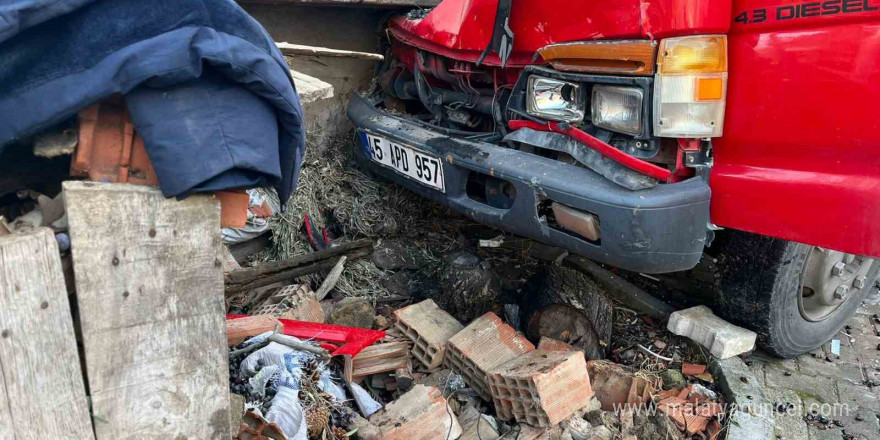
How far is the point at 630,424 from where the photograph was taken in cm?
272

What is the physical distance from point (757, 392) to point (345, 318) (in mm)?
1871

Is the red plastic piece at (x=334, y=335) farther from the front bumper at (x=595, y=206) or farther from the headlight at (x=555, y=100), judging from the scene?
the headlight at (x=555, y=100)

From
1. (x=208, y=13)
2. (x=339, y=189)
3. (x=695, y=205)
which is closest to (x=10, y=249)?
(x=208, y=13)

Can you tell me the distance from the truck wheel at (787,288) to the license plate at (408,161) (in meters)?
1.40

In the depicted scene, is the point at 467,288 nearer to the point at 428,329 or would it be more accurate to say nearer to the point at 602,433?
the point at 428,329

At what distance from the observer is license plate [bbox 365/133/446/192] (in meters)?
3.29

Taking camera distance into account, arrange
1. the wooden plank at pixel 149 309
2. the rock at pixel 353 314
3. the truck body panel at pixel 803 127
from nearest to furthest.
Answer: the wooden plank at pixel 149 309, the truck body panel at pixel 803 127, the rock at pixel 353 314

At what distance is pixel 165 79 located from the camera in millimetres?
1416

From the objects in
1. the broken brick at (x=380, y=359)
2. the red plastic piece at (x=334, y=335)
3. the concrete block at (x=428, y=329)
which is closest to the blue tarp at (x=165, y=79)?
the red plastic piece at (x=334, y=335)

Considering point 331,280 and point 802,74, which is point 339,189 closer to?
point 331,280

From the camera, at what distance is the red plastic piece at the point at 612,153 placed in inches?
97.0

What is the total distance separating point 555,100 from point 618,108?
36 centimetres

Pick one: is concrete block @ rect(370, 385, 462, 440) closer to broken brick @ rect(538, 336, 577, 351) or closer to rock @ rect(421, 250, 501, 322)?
broken brick @ rect(538, 336, 577, 351)

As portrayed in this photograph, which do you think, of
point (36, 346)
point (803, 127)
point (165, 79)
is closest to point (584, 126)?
point (803, 127)
